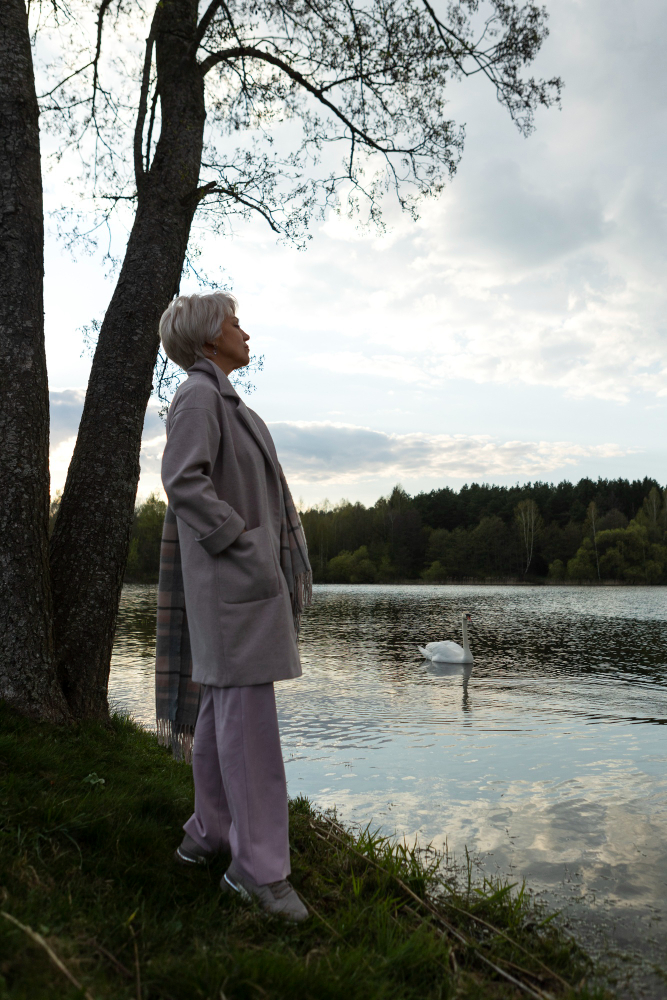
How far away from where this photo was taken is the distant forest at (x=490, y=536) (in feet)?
231

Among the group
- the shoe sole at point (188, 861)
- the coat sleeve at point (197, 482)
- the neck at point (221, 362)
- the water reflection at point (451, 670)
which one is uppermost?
the neck at point (221, 362)

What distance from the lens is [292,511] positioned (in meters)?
2.72

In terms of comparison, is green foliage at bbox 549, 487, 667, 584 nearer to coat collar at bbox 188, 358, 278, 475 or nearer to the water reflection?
the water reflection

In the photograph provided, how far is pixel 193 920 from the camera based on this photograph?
6.71 feet

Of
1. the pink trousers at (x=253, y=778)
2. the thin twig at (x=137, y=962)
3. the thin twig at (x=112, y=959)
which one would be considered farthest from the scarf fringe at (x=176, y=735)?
the thin twig at (x=112, y=959)

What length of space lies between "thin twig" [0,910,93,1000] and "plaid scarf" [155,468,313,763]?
106cm

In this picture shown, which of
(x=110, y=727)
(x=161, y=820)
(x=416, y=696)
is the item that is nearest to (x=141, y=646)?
(x=416, y=696)

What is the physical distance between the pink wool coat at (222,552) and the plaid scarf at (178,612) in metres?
0.22

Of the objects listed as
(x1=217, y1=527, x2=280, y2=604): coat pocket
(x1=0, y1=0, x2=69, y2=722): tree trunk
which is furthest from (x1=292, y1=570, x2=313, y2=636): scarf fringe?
(x1=0, y1=0, x2=69, y2=722): tree trunk

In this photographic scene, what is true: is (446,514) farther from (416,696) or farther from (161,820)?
(161,820)

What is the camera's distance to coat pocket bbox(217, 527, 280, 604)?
7.50 ft

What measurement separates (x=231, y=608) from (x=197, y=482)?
44 cm

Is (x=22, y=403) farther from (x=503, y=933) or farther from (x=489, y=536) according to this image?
(x=489, y=536)

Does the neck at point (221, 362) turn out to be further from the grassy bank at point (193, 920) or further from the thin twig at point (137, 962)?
the thin twig at point (137, 962)
